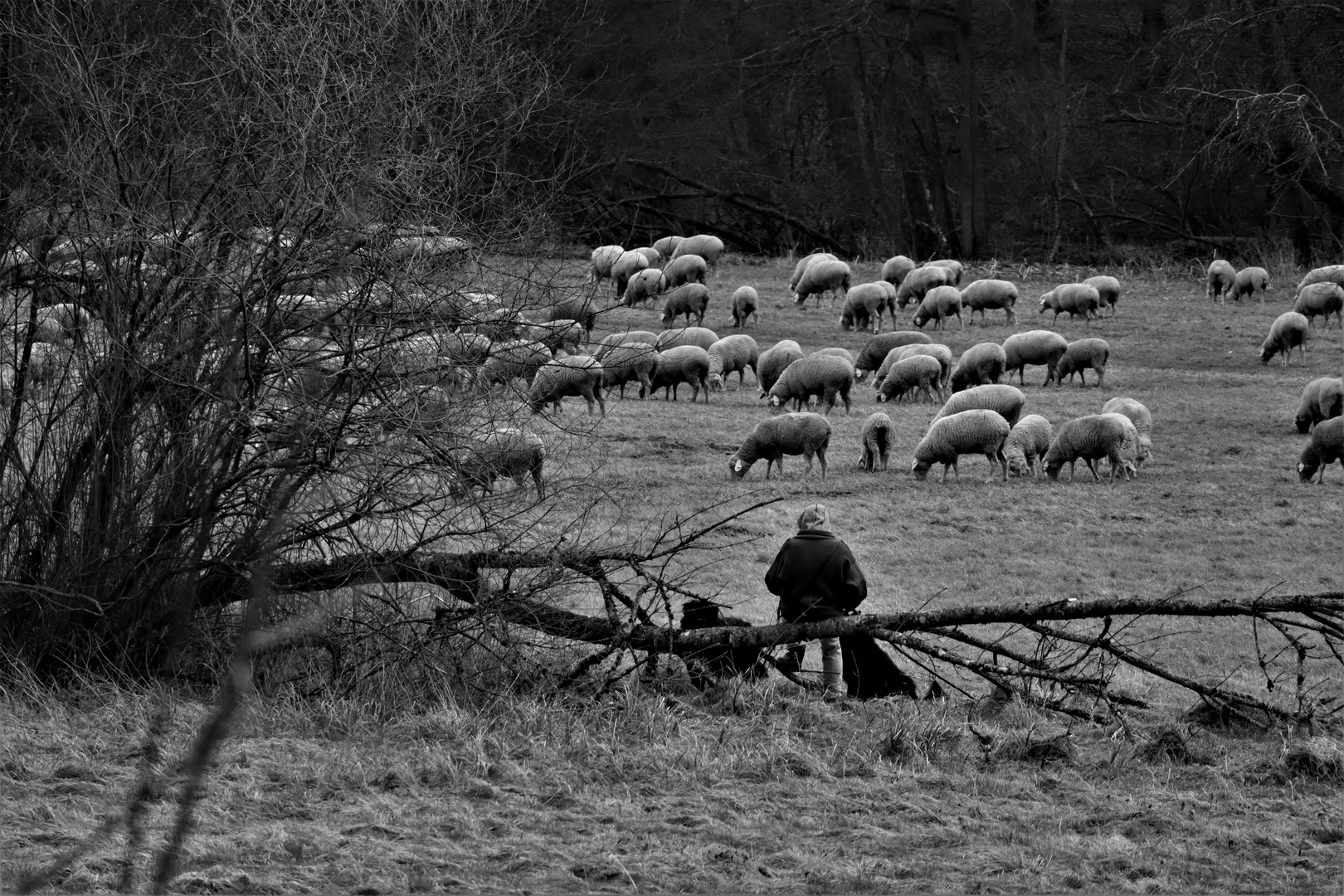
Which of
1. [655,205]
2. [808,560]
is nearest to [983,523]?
Result: [808,560]

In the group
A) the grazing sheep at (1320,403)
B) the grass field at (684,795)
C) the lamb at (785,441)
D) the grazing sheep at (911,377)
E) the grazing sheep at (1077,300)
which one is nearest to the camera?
the grass field at (684,795)

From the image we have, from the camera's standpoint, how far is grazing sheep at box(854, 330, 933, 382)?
956 inches

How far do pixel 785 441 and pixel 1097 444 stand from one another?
3.46 meters

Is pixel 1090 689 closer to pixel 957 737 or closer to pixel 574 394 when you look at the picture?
pixel 957 737

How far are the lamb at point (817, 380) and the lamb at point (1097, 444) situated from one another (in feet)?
11.8

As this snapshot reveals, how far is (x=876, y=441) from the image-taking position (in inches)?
706

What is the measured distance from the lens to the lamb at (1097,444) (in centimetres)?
1738

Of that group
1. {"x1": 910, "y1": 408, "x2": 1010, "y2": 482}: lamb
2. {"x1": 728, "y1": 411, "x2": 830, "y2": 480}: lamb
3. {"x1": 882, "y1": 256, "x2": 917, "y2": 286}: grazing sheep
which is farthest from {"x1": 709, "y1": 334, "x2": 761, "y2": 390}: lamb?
{"x1": 882, "y1": 256, "x2": 917, "y2": 286}: grazing sheep

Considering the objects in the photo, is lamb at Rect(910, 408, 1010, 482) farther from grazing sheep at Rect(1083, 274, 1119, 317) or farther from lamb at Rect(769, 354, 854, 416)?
grazing sheep at Rect(1083, 274, 1119, 317)

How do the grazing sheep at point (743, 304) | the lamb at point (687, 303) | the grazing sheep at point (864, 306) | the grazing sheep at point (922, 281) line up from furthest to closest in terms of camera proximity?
the grazing sheep at point (922, 281)
the grazing sheep at point (864, 306)
the grazing sheep at point (743, 304)
the lamb at point (687, 303)

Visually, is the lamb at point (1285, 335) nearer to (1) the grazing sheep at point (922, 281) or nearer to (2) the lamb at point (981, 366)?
(2) the lamb at point (981, 366)

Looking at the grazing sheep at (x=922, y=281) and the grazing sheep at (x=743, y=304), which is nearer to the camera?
the grazing sheep at (x=743, y=304)

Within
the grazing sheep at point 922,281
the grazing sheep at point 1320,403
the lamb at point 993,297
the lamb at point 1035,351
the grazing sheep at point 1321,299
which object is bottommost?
the grazing sheep at point 1320,403

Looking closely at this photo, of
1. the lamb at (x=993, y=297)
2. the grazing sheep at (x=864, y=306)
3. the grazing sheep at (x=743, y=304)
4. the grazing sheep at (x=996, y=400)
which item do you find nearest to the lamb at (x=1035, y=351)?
the grazing sheep at (x=996, y=400)
